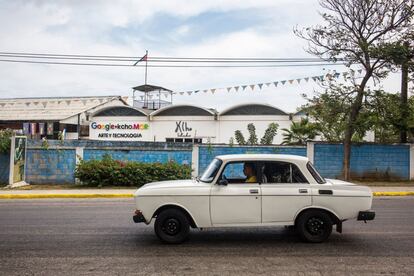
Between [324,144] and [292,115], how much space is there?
11.9 metres

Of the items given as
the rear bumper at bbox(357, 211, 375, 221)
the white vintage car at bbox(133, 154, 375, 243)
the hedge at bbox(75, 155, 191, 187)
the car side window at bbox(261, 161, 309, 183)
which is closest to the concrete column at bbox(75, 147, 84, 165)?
the hedge at bbox(75, 155, 191, 187)

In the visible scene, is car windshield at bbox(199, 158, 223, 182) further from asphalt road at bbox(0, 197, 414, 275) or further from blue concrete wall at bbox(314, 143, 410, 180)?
blue concrete wall at bbox(314, 143, 410, 180)

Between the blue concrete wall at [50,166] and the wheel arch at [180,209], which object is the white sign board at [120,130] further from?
the wheel arch at [180,209]

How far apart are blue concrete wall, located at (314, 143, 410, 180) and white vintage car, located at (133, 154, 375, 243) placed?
46.9ft

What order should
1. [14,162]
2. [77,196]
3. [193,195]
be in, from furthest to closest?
[14,162] → [77,196] → [193,195]

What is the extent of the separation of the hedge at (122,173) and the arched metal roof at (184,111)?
52.1 feet

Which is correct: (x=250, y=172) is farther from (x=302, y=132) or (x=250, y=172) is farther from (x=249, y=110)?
(x=249, y=110)

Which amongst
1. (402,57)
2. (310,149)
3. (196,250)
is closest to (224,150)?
(310,149)

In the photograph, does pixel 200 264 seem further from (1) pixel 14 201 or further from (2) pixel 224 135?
(2) pixel 224 135

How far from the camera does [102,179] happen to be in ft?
64.7

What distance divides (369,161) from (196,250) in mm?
17138

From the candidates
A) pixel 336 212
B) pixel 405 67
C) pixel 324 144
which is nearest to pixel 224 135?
pixel 324 144

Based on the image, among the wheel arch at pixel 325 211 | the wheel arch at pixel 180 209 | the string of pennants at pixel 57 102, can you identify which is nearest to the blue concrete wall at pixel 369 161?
the wheel arch at pixel 325 211

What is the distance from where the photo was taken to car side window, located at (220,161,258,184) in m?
8.23
